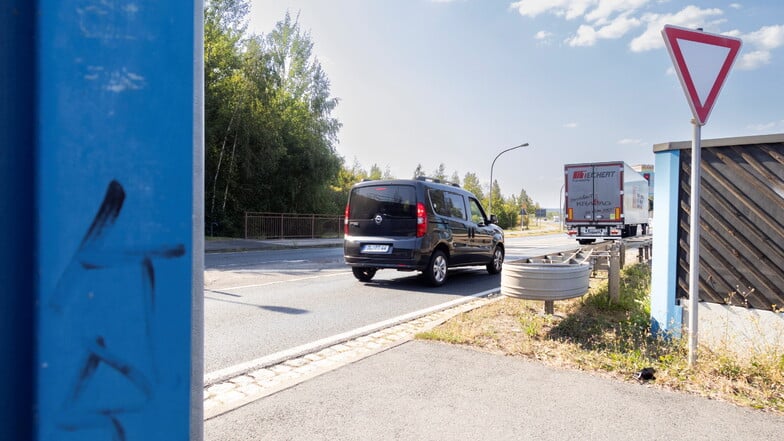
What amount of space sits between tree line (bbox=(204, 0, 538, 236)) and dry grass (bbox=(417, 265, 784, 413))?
18.8 m

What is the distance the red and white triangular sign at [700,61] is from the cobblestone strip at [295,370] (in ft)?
11.1

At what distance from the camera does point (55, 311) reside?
87 cm

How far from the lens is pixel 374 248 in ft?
29.6

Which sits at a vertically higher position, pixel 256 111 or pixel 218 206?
pixel 256 111

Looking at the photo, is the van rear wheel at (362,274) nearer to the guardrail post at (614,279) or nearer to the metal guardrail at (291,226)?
the guardrail post at (614,279)

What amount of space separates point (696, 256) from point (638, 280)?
17.4 ft

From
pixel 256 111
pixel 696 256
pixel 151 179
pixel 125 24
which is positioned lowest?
pixel 696 256

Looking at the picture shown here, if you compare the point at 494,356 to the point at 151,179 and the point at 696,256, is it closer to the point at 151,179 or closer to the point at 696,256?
the point at 696,256

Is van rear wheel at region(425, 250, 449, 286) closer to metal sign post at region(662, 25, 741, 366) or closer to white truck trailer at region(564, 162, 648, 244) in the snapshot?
metal sign post at region(662, 25, 741, 366)

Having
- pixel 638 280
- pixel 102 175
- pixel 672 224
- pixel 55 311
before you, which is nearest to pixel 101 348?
pixel 55 311

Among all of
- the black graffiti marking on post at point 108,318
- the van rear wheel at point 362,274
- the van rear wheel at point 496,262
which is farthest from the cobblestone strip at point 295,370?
the van rear wheel at point 496,262
